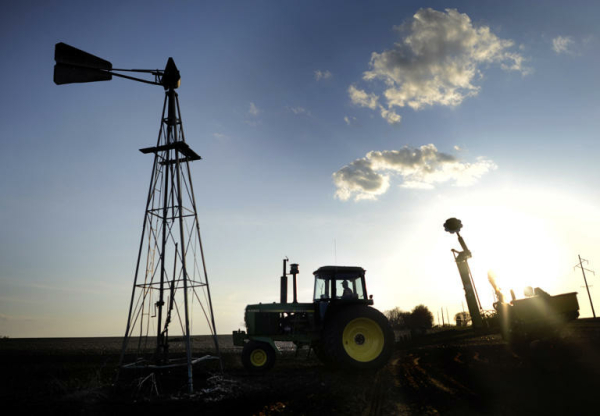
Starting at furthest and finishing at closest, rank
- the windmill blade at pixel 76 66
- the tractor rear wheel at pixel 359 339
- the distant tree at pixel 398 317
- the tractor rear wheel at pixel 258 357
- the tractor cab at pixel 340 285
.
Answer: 1. the distant tree at pixel 398 317
2. the tractor cab at pixel 340 285
3. the tractor rear wheel at pixel 258 357
4. the tractor rear wheel at pixel 359 339
5. the windmill blade at pixel 76 66

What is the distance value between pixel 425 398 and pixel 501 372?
147 inches

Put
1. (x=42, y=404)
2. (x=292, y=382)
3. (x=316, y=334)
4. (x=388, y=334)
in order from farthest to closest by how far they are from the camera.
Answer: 1. (x=316, y=334)
2. (x=388, y=334)
3. (x=292, y=382)
4. (x=42, y=404)

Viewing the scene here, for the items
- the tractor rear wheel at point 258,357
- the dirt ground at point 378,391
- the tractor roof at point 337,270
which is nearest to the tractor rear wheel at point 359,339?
the dirt ground at point 378,391

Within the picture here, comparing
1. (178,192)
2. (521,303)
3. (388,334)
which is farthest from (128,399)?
(521,303)

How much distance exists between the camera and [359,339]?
11.8 meters

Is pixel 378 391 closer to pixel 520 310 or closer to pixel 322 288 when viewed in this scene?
pixel 322 288

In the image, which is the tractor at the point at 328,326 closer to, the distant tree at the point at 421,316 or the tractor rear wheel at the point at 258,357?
the tractor rear wheel at the point at 258,357

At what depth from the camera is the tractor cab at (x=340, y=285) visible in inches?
508

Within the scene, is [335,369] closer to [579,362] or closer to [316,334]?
[316,334]

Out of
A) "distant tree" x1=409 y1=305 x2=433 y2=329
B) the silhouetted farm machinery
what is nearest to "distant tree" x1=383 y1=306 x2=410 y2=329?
"distant tree" x1=409 y1=305 x2=433 y2=329

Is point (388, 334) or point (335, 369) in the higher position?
point (388, 334)

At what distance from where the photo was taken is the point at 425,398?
8031 mm

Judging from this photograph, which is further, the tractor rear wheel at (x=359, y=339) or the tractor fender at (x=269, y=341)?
the tractor fender at (x=269, y=341)

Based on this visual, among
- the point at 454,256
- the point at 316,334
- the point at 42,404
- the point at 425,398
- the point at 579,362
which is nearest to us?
the point at 42,404
